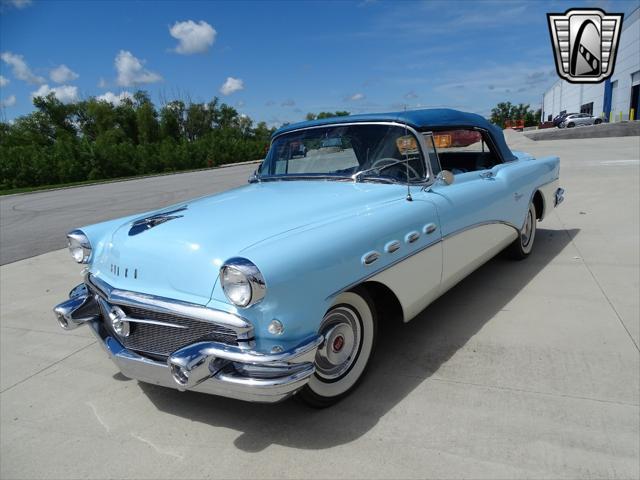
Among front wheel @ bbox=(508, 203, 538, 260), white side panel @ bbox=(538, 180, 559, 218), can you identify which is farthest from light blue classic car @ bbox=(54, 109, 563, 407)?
white side panel @ bbox=(538, 180, 559, 218)

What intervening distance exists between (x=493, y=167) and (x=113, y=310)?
3330 millimetres

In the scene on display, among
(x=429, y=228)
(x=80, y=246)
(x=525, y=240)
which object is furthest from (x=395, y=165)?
(x=525, y=240)

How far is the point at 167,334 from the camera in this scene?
91.5 inches

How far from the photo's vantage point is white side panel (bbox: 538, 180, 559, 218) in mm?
5127

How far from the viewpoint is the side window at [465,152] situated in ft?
13.1

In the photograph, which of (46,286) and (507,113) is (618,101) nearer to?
(507,113)

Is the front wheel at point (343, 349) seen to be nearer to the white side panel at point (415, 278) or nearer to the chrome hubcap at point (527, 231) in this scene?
the white side panel at point (415, 278)

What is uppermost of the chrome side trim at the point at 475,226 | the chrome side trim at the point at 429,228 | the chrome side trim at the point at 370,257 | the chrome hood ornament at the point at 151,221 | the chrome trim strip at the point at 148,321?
the chrome hood ornament at the point at 151,221

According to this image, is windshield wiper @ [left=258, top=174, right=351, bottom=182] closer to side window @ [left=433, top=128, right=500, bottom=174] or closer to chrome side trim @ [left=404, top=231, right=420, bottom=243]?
chrome side trim @ [left=404, top=231, right=420, bottom=243]

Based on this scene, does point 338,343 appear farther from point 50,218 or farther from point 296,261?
point 50,218

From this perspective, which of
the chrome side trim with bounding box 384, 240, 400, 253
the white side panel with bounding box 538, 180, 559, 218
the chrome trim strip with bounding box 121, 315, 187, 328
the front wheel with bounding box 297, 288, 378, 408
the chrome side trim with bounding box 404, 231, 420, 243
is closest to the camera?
the chrome trim strip with bounding box 121, 315, 187, 328

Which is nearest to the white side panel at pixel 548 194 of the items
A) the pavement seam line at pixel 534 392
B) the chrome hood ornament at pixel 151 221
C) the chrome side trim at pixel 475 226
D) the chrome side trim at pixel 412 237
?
the chrome side trim at pixel 475 226

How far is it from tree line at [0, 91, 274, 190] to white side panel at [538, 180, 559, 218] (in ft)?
82.8

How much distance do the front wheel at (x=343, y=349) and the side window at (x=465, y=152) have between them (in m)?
1.75
